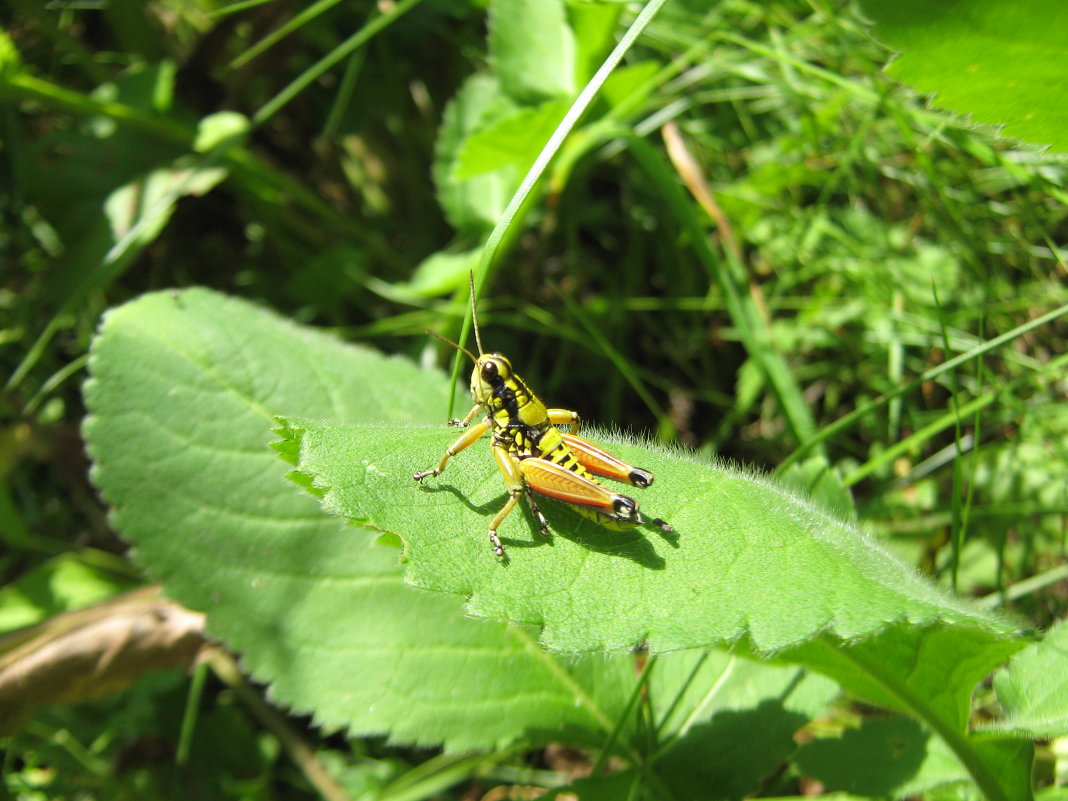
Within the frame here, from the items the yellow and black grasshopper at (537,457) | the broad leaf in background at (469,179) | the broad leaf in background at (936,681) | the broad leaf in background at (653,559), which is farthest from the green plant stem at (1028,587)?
the broad leaf in background at (469,179)

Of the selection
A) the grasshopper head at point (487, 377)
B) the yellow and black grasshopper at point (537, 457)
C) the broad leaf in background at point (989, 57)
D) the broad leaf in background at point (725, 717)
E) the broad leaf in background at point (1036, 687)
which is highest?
the broad leaf in background at point (989, 57)

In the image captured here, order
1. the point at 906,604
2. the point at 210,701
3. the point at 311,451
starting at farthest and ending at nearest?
the point at 210,701, the point at 311,451, the point at 906,604

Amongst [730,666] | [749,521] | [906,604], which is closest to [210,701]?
[730,666]

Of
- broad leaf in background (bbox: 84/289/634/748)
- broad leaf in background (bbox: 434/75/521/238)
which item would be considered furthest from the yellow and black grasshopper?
broad leaf in background (bbox: 434/75/521/238)

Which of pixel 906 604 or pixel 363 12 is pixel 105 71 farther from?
pixel 906 604

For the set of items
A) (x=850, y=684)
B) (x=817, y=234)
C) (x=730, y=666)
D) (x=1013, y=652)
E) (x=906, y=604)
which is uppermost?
(x=817, y=234)

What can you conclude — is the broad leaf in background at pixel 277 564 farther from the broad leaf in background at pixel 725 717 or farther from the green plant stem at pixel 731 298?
→ the green plant stem at pixel 731 298

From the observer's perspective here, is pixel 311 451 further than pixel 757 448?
No

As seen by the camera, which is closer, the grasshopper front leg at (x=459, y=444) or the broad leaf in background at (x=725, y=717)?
the grasshopper front leg at (x=459, y=444)
